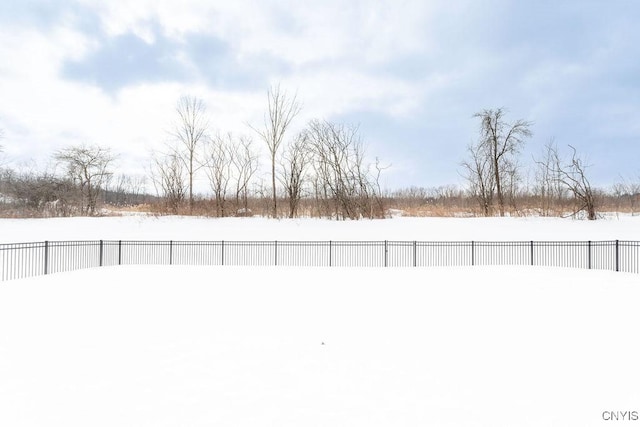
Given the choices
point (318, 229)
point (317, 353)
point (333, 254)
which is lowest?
point (333, 254)

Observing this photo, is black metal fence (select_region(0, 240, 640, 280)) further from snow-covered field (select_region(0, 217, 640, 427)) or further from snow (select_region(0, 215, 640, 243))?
snow-covered field (select_region(0, 217, 640, 427))

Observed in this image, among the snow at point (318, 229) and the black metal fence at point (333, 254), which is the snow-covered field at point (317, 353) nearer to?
the black metal fence at point (333, 254)

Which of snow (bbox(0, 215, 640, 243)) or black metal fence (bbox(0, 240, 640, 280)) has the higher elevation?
snow (bbox(0, 215, 640, 243))

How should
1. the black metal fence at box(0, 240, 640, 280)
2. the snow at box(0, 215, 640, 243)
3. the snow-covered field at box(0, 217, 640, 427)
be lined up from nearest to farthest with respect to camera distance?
the snow-covered field at box(0, 217, 640, 427) → the black metal fence at box(0, 240, 640, 280) → the snow at box(0, 215, 640, 243)

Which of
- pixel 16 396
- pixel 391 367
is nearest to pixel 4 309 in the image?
pixel 16 396

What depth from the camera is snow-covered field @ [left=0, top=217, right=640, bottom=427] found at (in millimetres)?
3537

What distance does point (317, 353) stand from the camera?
503 centimetres

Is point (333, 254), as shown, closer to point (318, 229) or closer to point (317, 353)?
point (318, 229)

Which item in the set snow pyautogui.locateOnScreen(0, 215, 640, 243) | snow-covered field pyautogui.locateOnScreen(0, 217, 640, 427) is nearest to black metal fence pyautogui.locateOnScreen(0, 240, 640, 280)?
snow pyautogui.locateOnScreen(0, 215, 640, 243)

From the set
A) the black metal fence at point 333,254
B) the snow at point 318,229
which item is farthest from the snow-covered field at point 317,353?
the snow at point 318,229

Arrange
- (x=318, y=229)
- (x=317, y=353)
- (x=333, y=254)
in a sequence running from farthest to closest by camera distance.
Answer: (x=318, y=229), (x=333, y=254), (x=317, y=353)

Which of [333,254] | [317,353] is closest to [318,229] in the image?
[333,254]

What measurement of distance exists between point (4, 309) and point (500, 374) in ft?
32.4

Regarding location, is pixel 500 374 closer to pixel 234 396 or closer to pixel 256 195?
pixel 234 396
